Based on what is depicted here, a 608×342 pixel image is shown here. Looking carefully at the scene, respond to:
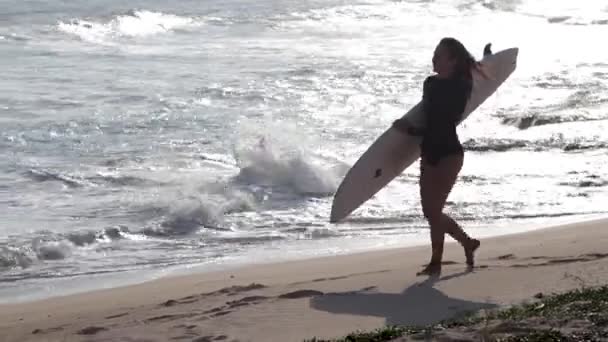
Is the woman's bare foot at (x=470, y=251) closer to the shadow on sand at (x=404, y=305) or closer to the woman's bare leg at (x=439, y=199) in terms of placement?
the woman's bare leg at (x=439, y=199)

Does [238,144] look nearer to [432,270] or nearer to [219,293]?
[219,293]

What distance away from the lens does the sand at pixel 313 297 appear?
6129 mm

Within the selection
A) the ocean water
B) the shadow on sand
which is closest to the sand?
the shadow on sand

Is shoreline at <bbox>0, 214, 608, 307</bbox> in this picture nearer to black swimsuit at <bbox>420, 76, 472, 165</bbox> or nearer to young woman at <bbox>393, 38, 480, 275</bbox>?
young woman at <bbox>393, 38, 480, 275</bbox>

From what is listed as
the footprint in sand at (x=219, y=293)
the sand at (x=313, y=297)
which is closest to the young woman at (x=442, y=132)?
the sand at (x=313, y=297)

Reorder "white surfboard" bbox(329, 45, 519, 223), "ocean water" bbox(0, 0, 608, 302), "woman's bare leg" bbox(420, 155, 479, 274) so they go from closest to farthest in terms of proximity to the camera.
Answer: "woman's bare leg" bbox(420, 155, 479, 274) < "white surfboard" bbox(329, 45, 519, 223) < "ocean water" bbox(0, 0, 608, 302)

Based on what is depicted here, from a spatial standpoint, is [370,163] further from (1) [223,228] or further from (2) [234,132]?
(2) [234,132]

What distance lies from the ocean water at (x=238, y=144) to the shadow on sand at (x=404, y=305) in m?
2.20

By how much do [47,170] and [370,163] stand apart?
5223 mm

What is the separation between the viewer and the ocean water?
941 centimetres

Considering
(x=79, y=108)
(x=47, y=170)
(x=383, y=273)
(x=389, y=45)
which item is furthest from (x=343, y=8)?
(x=383, y=273)

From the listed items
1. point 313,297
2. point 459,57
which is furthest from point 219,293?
point 459,57

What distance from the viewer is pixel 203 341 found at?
591cm

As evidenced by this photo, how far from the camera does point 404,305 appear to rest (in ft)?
20.9
